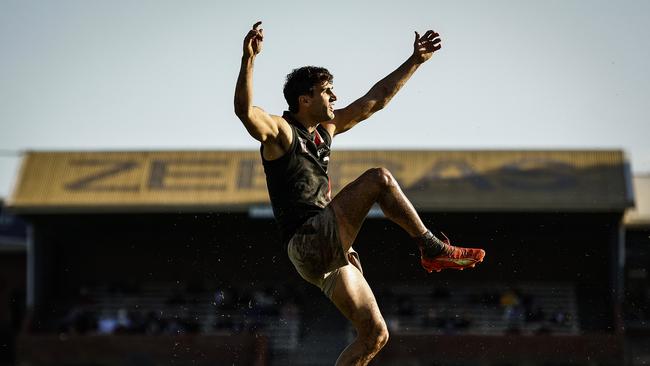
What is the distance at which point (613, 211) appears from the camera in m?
30.5

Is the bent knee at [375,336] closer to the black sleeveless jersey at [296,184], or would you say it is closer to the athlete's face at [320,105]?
the black sleeveless jersey at [296,184]

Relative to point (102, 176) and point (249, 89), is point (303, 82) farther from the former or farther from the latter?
point (102, 176)

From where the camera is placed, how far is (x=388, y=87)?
1041 cm

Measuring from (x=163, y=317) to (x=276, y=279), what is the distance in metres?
3.40

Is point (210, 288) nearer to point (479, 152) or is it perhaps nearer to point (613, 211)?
point (479, 152)

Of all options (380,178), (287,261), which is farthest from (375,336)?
(287,261)

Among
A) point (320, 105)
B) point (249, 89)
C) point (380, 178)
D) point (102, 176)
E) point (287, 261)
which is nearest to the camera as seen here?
point (249, 89)

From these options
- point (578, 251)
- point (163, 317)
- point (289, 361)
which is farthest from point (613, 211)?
point (163, 317)

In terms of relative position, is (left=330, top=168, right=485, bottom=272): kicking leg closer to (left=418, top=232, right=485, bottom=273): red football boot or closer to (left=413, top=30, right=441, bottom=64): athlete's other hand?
(left=418, top=232, right=485, bottom=273): red football boot

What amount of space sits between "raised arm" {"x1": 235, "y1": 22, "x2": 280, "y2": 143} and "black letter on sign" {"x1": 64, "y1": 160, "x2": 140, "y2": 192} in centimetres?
2402

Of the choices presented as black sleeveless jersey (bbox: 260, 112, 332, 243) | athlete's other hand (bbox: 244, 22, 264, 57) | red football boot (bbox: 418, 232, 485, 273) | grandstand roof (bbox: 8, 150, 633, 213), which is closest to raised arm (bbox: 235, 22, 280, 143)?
athlete's other hand (bbox: 244, 22, 264, 57)

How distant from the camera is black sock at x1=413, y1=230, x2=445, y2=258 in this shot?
8.96 m

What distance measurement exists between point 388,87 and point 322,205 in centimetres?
172

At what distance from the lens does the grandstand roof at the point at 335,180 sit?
98.9 feet
